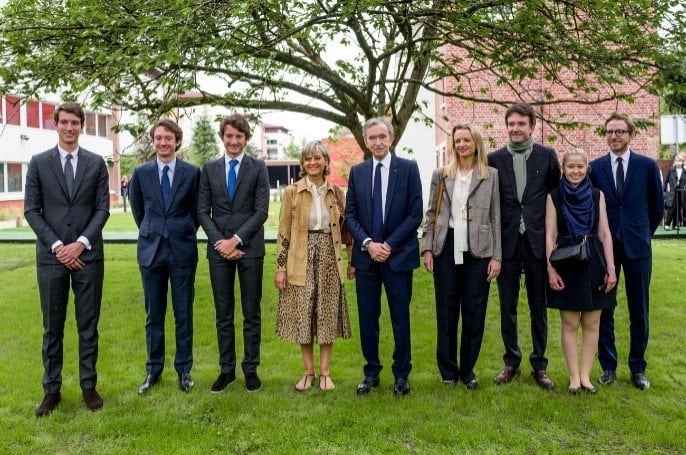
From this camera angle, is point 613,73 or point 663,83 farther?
point 613,73

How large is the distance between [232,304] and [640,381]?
3.26 m

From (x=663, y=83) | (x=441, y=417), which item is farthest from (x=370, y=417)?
(x=663, y=83)

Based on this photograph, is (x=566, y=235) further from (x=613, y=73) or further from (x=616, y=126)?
(x=613, y=73)

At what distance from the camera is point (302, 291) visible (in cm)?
457

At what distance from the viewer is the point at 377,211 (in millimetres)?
4480

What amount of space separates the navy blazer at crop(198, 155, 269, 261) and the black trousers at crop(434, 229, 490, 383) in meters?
1.43

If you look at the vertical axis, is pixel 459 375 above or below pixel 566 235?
below

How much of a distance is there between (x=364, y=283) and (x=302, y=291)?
0.49 meters

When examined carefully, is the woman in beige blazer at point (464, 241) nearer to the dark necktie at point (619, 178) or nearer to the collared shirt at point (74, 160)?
the dark necktie at point (619, 178)

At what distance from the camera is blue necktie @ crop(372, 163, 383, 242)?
4465mm

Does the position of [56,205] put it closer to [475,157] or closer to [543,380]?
[475,157]

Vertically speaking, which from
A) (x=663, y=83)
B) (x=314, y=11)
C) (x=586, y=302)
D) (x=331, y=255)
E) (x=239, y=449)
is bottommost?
(x=239, y=449)

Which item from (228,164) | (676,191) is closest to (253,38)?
(228,164)

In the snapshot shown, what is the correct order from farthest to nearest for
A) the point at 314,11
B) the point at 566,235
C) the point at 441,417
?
the point at 314,11, the point at 566,235, the point at 441,417
